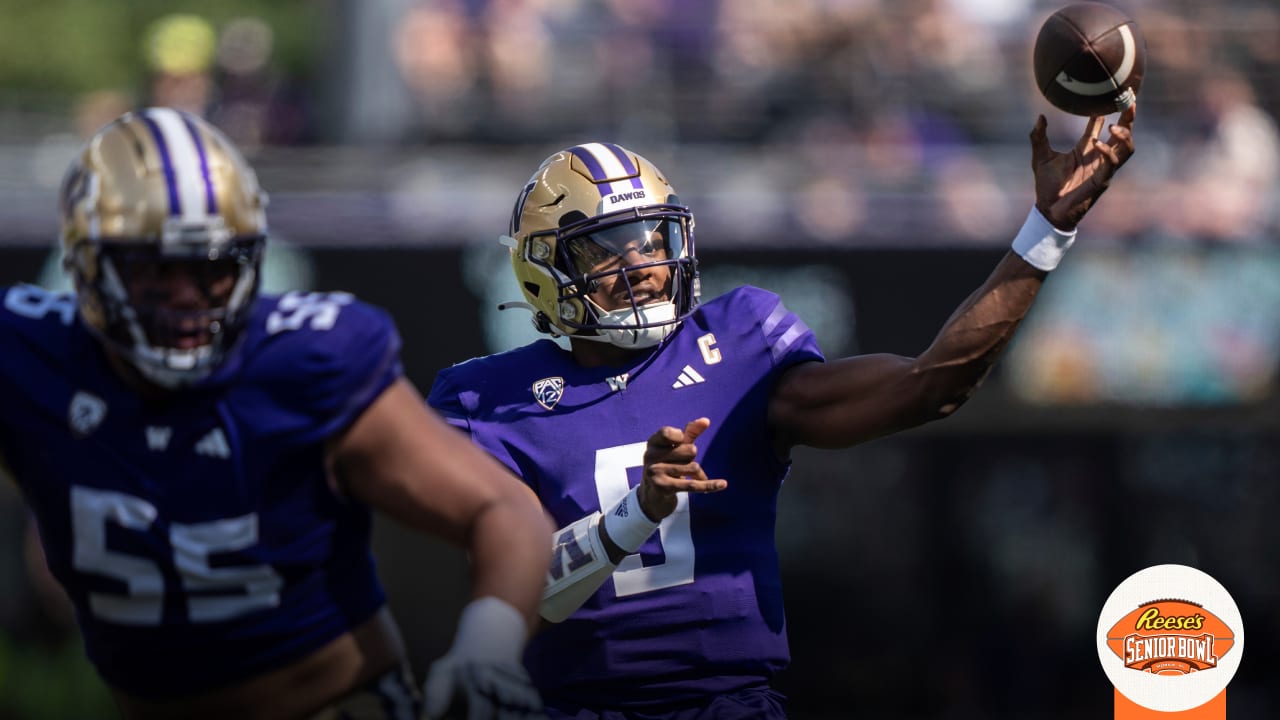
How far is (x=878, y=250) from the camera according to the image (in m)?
8.28

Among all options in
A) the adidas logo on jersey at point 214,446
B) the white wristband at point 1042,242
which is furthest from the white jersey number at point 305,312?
the white wristband at point 1042,242

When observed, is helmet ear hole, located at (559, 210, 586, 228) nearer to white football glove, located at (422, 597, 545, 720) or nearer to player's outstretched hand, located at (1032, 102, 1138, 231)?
player's outstretched hand, located at (1032, 102, 1138, 231)

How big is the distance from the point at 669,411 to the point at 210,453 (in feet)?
4.17

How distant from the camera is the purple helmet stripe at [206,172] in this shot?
3027 mm

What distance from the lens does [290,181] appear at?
27.3ft

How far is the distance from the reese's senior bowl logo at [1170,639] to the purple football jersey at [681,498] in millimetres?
744

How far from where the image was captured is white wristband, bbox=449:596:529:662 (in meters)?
2.80

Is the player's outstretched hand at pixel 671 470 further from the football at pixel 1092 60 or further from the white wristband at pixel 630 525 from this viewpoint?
the football at pixel 1092 60

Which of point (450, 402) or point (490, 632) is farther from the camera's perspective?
point (450, 402)

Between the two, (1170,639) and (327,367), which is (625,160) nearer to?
(327,367)

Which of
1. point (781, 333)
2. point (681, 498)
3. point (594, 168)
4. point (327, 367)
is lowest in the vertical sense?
point (681, 498)

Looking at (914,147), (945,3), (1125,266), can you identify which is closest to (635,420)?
(1125,266)

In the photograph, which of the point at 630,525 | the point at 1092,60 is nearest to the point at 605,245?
the point at 630,525

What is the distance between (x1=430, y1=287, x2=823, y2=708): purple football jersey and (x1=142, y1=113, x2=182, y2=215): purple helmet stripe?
1142mm
